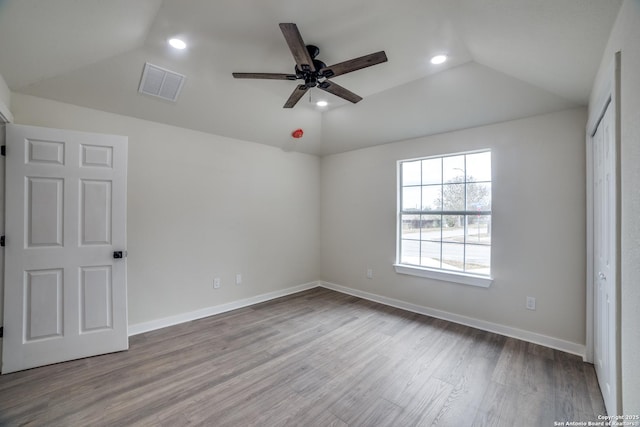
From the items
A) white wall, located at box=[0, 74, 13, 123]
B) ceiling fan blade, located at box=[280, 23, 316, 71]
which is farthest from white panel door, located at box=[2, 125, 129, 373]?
ceiling fan blade, located at box=[280, 23, 316, 71]

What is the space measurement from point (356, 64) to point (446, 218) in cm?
238

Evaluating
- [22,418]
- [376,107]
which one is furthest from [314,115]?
[22,418]

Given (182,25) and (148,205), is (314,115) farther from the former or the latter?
(148,205)

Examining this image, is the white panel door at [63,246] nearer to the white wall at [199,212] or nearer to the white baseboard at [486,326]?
the white wall at [199,212]

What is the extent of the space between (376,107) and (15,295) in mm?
4009

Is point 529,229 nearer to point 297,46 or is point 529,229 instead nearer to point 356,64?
point 356,64

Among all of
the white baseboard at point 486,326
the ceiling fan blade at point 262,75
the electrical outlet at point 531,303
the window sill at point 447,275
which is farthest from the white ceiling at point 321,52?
the white baseboard at point 486,326

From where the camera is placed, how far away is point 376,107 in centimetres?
340

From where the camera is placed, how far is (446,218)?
351 cm

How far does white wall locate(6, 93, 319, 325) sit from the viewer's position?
9.54ft

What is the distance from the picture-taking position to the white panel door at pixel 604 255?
164 centimetres

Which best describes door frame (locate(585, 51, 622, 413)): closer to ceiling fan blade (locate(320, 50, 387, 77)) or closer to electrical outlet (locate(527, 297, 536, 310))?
electrical outlet (locate(527, 297, 536, 310))

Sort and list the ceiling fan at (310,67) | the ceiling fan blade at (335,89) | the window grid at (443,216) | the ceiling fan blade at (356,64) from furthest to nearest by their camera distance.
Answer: the window grid at (443,216), the ceiling fan blade at (335,89), the ceiling fan blade at (356,64), the ceiling fan at (310,67)

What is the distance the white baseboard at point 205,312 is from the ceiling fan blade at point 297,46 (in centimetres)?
306
